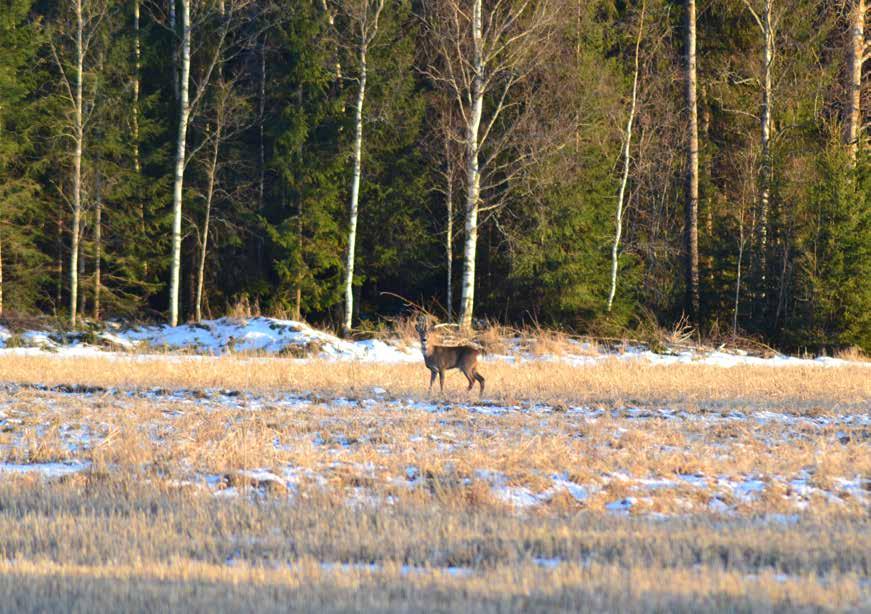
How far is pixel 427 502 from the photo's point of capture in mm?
8820

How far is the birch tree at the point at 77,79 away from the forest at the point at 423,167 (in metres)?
0.14

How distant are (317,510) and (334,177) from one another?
2601 cm

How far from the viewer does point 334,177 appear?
33.6m

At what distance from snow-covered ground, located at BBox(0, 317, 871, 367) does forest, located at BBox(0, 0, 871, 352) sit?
2.14m

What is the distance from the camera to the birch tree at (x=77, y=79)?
29.6 meters

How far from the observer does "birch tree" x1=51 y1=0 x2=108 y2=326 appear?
2961 cm

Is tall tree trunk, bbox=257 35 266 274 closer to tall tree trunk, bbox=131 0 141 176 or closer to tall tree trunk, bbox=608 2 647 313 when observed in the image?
tall tree trunk, bbox=131 0 141 176

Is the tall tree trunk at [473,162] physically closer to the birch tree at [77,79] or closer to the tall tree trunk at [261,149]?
the tall tree trunk at [261,149]

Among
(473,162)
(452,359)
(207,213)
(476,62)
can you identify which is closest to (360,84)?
(476,62)

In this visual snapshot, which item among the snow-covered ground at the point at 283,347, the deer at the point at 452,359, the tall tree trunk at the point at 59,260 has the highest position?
the tall tree trunk at the point at 59,260

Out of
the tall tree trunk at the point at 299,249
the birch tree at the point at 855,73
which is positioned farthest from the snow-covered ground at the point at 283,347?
the birch tree at the point at 855,73

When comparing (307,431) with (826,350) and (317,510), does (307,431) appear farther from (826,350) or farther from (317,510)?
(826,350)

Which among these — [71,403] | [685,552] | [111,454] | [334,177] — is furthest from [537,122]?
[685,552]

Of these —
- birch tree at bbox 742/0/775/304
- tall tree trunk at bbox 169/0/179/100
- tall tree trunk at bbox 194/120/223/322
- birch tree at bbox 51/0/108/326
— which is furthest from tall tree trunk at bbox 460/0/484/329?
tall tree trunk at bbox 169/0/179/100
